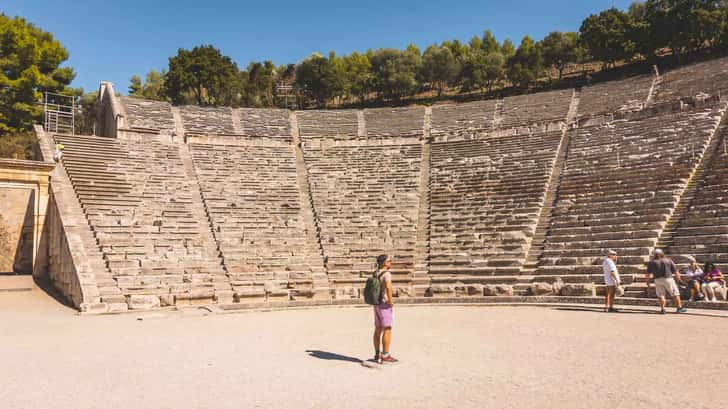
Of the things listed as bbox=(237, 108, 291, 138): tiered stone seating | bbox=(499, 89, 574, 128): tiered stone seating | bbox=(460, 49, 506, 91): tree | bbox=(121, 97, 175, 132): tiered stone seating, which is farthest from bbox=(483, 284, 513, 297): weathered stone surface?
bbox=(460, 49, 506, 91): tree

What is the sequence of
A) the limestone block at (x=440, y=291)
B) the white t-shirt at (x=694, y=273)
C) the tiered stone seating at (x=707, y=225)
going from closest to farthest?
1. the white t-shirt at (x=694, y=273)
2. the tiered stone seating at (x=707, y=225)
3. the limestone block at (x=440, y=291)

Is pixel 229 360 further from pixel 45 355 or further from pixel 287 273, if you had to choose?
pixel 287 273

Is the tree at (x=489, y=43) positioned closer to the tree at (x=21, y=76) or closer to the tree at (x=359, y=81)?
the tree at (x=359, y=81)

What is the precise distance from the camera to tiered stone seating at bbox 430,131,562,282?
16.2m

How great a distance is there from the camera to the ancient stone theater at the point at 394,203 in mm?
14367

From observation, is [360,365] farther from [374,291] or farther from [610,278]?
[610,278]

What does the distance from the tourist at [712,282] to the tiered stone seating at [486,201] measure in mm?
4919

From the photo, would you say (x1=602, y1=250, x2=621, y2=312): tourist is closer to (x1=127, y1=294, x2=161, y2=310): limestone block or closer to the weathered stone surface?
the weathered stone surface

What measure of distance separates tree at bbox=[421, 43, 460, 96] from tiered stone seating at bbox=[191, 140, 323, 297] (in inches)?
851

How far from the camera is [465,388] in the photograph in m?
5.42

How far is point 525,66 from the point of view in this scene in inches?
1571

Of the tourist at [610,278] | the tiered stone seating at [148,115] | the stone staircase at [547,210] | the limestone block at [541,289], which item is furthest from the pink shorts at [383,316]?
the tiered stone seating at [148,115]

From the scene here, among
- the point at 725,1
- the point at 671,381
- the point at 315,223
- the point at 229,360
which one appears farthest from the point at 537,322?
the point at 725,1

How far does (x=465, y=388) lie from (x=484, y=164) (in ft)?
55.0
